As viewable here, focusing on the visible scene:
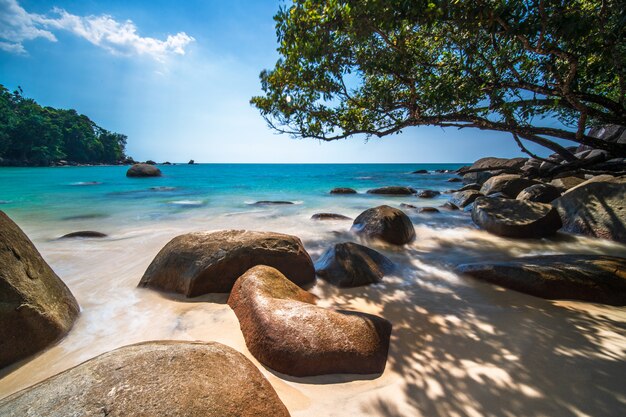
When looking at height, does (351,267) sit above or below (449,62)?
below

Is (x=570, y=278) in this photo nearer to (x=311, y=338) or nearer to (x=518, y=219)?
(x=518, y=219)

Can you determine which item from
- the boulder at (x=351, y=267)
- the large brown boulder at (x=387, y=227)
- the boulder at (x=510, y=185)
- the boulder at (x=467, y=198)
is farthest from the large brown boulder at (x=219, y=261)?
the boulder at (x=510, y=185)

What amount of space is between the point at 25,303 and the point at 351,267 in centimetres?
383

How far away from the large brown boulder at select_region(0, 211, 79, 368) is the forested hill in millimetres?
83370

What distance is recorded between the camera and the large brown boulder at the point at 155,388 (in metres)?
1.30

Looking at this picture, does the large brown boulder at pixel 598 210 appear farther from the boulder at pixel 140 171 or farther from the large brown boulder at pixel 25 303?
the boulder at pixel 140 171

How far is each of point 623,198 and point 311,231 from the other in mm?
7578

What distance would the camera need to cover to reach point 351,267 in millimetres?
4211

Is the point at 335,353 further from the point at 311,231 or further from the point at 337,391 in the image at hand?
the point at 311,231

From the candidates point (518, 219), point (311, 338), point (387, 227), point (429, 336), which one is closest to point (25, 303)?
point (311, 338)

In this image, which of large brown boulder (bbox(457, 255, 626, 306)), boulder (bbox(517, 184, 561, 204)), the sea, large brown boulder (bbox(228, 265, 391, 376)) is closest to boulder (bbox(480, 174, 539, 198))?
boulder (bbox(517, 184, 561, 204))

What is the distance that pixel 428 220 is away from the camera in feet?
30.6

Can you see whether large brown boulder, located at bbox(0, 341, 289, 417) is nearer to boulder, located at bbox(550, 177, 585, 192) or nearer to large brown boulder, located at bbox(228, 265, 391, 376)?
large brown boulder, located at bbox(228, 265, 391, 376)

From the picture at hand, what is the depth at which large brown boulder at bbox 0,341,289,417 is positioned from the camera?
130cm
